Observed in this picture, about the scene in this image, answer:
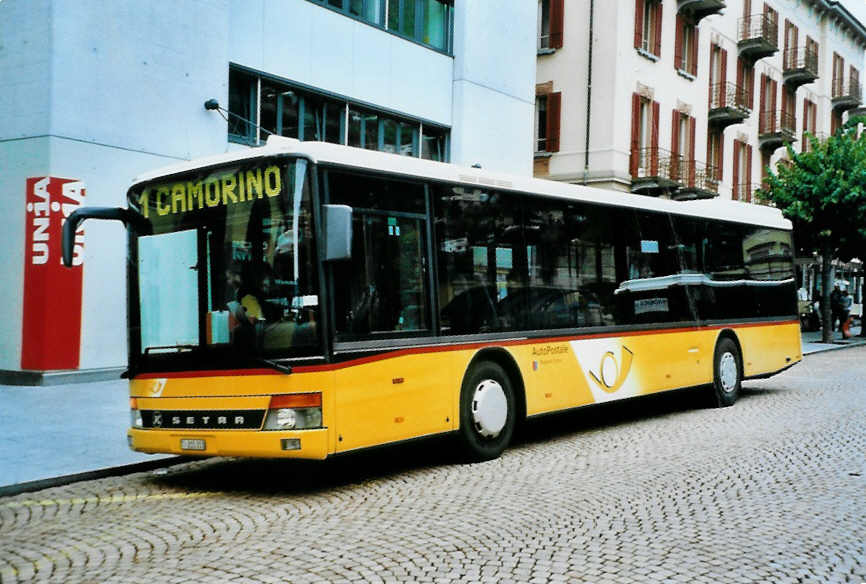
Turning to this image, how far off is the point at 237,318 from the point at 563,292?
389 centimetres

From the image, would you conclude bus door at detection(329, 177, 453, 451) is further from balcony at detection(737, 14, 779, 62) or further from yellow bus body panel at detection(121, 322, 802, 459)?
balcony at detection(737, 14, 779, 62)

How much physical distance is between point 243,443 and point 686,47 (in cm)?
2843

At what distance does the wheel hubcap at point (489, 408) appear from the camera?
837 cm

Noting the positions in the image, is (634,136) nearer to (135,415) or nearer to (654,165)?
(654,165)

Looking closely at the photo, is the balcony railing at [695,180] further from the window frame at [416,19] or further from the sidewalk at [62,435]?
the sidewalk at [62,435]

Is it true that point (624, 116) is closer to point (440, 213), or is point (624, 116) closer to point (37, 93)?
point (37, 93)

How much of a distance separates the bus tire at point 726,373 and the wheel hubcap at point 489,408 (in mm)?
4997

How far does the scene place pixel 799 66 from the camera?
134ft

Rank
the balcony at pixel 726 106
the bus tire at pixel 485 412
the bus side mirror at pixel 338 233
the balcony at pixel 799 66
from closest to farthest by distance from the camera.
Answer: the bus side mirror at pixel 338 233, the bus tire at pixel 485 412, the balcony at pixel 726 106, the balcony at pixel 799 66

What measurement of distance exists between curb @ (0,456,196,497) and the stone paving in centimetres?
9

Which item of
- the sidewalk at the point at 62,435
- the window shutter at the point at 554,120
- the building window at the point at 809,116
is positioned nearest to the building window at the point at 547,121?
A: the window shutter at the point at 554,120

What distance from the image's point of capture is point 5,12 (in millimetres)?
13727

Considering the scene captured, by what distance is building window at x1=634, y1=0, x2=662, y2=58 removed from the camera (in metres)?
28.8

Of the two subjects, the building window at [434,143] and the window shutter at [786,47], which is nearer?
the building window at [434,143]
